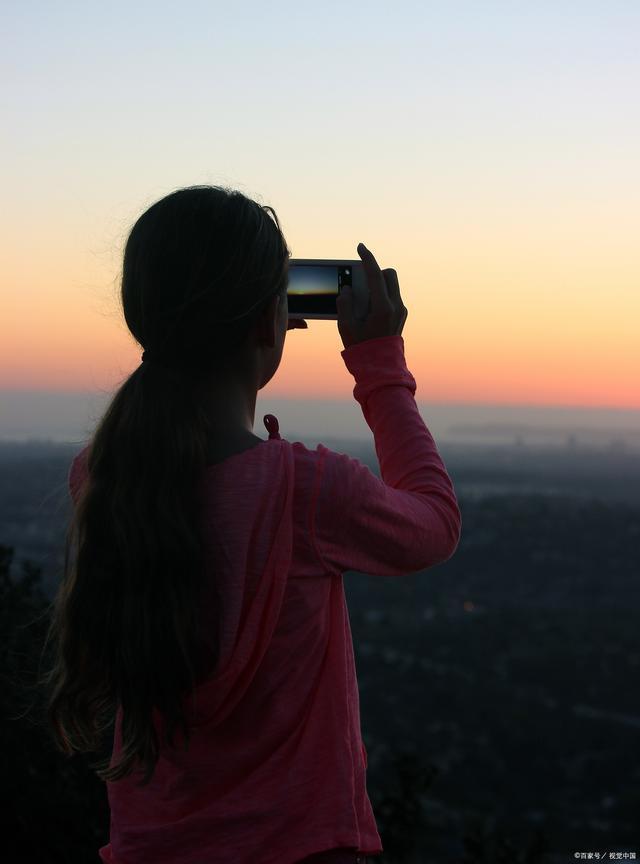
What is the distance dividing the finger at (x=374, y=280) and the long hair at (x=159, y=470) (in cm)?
17

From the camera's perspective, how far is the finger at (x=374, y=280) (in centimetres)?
138

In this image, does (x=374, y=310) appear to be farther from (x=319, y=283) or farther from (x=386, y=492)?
(x=386, y=492)

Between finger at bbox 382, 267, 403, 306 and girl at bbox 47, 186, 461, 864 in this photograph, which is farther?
finger at bbox 382, 267, 403, 306

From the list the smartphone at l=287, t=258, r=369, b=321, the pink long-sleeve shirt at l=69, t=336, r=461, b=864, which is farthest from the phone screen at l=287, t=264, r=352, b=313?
the pink long-sleeve shirt at l=69, t=336, r=461, b=864

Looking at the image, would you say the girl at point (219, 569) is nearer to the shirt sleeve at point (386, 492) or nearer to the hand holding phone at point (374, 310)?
the shirt sleeve at point (386, 492)

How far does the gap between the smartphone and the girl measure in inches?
7.3

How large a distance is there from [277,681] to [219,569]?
0.16 meters

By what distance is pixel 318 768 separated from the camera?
1.17 metres

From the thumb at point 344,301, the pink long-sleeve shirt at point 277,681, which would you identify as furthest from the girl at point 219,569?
the thumb at point 344,301

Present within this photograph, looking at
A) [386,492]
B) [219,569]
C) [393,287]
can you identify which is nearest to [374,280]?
[393,287]

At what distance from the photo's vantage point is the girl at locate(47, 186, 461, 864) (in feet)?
3.78

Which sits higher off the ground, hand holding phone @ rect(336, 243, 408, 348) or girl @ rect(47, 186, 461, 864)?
hand holding phone @ rect(336, 243, 408, 348)

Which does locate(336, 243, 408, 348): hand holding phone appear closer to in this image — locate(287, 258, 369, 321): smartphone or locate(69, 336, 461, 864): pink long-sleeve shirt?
locate(287, 258, 369, 321): smartphone

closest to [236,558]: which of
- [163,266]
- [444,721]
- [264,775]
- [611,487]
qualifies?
[264,775]
